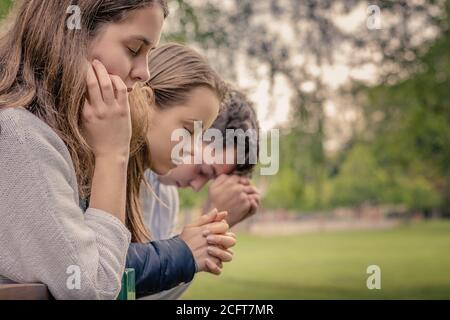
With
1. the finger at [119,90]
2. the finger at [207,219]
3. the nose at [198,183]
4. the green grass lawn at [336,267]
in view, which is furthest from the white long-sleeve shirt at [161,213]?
the green grass lawn at [336,267]

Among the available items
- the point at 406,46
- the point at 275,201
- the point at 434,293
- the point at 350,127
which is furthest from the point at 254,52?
the point at 275,201

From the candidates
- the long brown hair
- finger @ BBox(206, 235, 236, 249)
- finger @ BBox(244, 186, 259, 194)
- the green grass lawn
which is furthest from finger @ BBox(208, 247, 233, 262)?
the green grass lawn

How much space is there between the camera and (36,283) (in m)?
0.70

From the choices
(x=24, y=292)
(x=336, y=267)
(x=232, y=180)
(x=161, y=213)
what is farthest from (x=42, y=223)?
(x=336, y=267)

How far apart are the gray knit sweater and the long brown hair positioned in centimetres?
5

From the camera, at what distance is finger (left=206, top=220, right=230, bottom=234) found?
87cm

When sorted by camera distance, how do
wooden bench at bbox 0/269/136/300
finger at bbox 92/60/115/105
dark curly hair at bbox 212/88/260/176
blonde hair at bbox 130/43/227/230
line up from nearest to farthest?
wooden bench at bbox 0/269/136/300 → finger at bbox 92/60/115/105 → blonde hair at bbox 130/43/227/230 → dark curly hair at bbox 212/88/260/176

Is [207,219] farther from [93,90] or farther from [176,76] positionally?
[176,76]

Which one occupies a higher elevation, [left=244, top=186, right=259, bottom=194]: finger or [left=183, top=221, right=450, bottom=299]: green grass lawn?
[left=244, top=186, right=259, bottom=194]: finger

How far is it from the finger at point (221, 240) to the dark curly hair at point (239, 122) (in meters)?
0.50

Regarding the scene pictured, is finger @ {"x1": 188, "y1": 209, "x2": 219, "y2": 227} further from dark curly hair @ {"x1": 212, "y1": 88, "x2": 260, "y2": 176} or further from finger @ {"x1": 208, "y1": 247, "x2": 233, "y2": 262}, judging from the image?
dark curly hair @ {"x1": 212, "y1": 88, "x2": 260, "y2": 176}

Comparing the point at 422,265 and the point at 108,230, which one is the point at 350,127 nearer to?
the point at 422,265

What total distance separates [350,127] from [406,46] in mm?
3635

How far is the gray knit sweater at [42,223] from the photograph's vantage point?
690 mm
